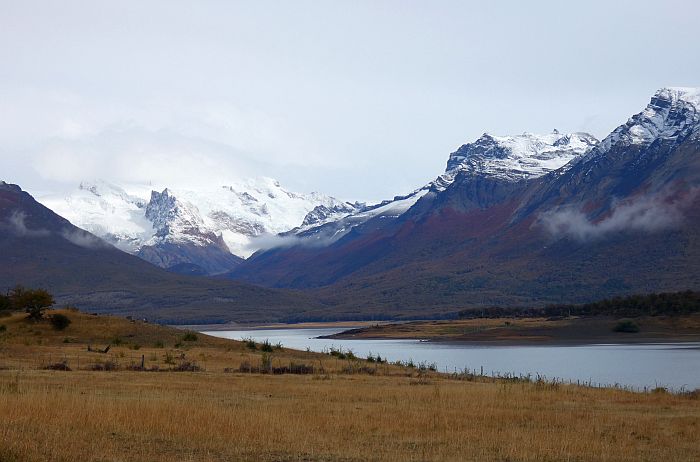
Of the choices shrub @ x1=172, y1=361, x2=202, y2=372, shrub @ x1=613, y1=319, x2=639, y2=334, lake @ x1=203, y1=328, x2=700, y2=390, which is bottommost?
lake @ x1=203, y1=328, x2=700, y2=390

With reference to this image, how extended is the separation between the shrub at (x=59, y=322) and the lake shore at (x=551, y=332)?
3168 inches

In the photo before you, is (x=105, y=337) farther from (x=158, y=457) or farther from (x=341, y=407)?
(x=158, y=457)

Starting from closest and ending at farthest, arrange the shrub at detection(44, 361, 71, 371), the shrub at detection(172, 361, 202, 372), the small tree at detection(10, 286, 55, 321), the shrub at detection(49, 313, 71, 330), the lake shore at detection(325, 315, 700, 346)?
the shrub at detection(44, 361, 71, 371), the shrub at detection(172, 361, 202, 372), the shrub at detection(49, 313, 71, 330), the small tree at detection(10, 286, 55, 321), the lake shore at detection(325, 315, 700, 346)

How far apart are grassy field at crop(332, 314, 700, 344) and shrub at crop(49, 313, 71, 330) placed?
86510mm

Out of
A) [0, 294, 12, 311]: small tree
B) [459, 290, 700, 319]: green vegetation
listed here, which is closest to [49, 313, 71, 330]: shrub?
[0, 294, 12, 311]: small tree

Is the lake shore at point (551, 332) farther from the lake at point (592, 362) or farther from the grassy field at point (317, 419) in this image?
the grassy field at point (317, 419)

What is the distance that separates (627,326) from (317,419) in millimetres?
129591

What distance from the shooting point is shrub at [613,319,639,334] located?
149250 millimetres

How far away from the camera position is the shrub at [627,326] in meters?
149

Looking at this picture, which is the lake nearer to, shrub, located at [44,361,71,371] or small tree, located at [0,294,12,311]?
small tree, located at [0,294,12,311]

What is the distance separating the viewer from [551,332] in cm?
15700

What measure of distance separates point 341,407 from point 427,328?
157304 mm

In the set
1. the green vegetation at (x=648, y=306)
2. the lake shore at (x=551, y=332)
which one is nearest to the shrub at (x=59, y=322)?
the lake shore at (x=551, y=332)

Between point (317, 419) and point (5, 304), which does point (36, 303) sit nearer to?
point (5, 304)
